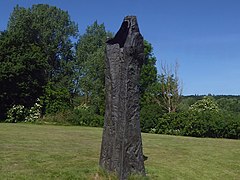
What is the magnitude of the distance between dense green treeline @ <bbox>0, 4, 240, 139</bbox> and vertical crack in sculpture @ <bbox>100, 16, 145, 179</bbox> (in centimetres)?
1117

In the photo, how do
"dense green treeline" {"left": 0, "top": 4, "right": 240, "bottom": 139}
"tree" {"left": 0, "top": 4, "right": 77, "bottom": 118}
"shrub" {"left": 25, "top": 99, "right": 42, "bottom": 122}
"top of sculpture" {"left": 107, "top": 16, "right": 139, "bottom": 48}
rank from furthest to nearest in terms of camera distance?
"tree" {"left": 0, "top": 4, "right": 77, "bottom": 118}, "shrub" {"left": 25, "top": 99, "right": 42, "bottom": 122}, "dense green treeline" {"left": 0, "top": 4, "right": 240, "bottom": 139}, "top of sculpture" {"left": 107, "top": 16, "right": 139, "bottom": 48}

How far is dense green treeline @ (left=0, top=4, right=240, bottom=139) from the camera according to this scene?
59.5ft

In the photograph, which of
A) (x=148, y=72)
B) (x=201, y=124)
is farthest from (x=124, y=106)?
(x=148, y=72)

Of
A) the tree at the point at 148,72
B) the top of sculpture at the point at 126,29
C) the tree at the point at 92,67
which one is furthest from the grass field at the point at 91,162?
the tree at the point at 148,72

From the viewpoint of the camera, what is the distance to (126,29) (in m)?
6.36

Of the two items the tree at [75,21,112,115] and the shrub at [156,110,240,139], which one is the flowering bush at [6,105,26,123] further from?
the shrub at [156,110,240,139]

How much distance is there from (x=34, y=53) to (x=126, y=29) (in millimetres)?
21076

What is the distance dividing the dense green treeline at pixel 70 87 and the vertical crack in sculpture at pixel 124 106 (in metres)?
11.2

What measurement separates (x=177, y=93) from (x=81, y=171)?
71.7 ft

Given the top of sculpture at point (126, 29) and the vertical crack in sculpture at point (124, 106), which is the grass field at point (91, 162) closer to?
the vertical crack in sculpture at point (124, 106)

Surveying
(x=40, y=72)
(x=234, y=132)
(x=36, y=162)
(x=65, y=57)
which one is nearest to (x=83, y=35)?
(x=65, y=57)

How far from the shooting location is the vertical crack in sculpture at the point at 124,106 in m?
6.12

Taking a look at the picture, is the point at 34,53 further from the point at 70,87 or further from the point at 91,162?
the point at 91,162

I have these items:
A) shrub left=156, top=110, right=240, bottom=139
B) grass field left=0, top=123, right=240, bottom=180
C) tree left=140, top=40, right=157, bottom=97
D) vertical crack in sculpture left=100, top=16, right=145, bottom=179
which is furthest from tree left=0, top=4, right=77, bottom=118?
vertical crack in sculpture left=100, top=16, right=145, bottom=179
